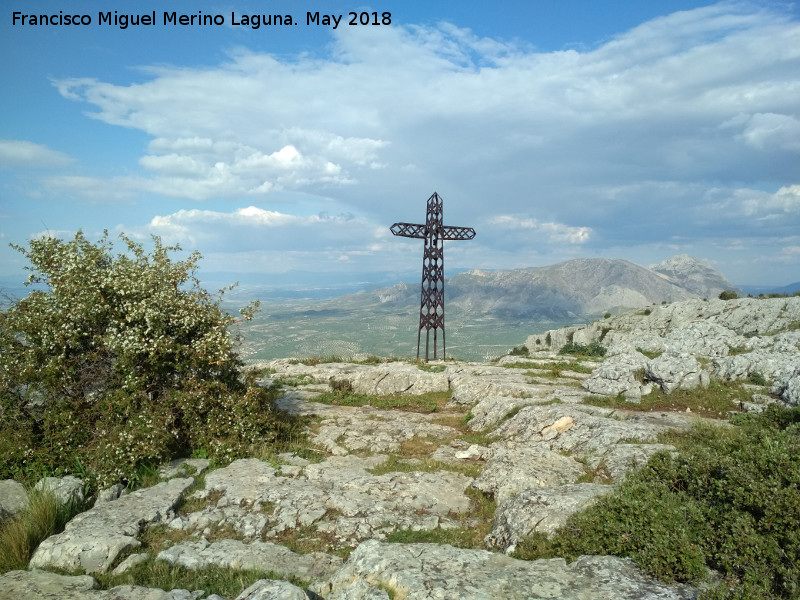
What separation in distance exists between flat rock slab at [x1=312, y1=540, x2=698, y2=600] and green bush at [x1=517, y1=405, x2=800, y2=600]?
409 millimetres

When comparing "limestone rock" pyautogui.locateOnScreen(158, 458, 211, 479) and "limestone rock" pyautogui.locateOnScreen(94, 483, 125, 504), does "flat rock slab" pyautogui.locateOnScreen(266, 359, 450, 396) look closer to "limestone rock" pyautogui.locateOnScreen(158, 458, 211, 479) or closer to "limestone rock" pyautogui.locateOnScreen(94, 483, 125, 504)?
"limestone rock" pyautogui.locateOnScreen(158, 458, 211, 479)

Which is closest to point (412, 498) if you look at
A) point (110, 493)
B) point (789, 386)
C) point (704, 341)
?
point (110, 493)

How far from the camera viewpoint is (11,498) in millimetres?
11836

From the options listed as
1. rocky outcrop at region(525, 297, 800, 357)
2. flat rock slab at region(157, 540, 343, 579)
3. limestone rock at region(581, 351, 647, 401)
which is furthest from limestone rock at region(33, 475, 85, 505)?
rocky outcrop at region(525, 297, 800, 357)

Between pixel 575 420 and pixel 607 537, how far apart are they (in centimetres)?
866

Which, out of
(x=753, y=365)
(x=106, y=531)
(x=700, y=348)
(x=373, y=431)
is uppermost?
(x=753, y=365)

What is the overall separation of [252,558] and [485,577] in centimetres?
473

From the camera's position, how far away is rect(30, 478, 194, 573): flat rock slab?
30.2 ft

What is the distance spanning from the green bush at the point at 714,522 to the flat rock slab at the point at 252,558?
390 cm

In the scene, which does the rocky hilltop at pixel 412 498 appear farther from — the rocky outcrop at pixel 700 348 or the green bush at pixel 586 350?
the green bush at pixel 586 350

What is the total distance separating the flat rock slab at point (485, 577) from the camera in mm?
6828

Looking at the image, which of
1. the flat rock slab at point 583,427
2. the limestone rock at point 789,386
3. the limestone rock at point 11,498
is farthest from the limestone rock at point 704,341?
the limestone rock at point 11,498

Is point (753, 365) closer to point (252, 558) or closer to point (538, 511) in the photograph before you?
point (538, 511)

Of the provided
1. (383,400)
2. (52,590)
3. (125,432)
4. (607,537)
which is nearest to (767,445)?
(607,537)
